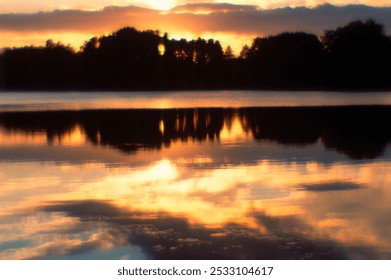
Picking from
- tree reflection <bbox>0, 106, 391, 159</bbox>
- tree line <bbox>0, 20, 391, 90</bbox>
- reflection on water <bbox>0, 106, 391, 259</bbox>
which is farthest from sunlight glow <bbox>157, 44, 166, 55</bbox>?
reflection on water <bbox>0, 106, 391, 259</bbox>

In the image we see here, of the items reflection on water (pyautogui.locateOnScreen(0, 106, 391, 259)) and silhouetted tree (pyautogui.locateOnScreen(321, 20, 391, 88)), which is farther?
silhouetted tree (pyautogui.locateOnScreen(321, 20, 391, 88))

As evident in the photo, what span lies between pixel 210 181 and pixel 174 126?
12.1 meters

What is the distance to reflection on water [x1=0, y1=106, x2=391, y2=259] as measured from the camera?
834 cm

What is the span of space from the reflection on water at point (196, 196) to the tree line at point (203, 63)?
46677mm

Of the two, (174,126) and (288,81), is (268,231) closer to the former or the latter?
(174,126)

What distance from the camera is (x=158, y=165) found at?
1473 centimetres

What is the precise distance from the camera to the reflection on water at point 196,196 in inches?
328

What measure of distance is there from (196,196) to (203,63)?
2845 inches

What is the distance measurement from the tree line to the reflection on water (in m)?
46.7

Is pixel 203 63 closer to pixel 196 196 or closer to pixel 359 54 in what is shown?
pixel 359 54

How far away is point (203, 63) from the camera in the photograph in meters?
82.8

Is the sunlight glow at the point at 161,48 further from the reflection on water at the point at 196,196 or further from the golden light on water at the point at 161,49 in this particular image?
the reflection on water at the point at 196,196

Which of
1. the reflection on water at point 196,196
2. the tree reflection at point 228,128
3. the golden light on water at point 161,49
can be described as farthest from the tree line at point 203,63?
the reflection on water at point 196,196

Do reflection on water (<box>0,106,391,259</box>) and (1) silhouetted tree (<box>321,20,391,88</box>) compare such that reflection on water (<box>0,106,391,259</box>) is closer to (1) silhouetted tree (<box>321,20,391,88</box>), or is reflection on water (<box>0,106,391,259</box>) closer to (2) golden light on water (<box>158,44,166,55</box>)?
(1) silhouetted tree (<box>321,20,391,88</box>)
